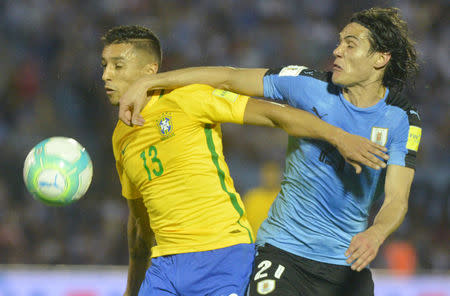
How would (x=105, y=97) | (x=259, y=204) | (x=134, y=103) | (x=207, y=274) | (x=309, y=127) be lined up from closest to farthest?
(x=309, y=127) < (x=207, y=274) < (x=134, y=103) < (x=259, y=204) < (x=105, y=97)

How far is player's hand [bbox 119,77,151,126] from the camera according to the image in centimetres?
365

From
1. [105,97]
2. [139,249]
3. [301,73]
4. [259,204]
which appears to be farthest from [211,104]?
[105,97]

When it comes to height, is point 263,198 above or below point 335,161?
below

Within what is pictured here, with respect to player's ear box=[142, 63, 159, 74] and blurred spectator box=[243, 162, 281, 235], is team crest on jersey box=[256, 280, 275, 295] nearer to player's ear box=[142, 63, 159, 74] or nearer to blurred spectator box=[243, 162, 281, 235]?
player's ear box=[142, 63, 159, 74]

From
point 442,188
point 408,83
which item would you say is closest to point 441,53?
point 442,188

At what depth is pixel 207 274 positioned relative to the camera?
140 inches

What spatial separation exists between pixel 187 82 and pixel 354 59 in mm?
1009

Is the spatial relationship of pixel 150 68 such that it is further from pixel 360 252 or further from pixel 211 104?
pixel 360 252

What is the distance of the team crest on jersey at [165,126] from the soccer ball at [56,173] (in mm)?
550

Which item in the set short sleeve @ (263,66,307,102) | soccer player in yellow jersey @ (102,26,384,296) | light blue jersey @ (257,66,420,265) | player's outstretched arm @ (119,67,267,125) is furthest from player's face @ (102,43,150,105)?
light blue jersey @ (257,66,420,265)

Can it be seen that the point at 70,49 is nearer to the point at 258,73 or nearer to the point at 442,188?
the point at 442,188

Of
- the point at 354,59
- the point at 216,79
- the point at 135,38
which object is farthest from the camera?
the point at 135,38

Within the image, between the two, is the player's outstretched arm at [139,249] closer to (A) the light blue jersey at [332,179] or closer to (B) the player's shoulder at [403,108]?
(A) the light blue jersey at [332,179]

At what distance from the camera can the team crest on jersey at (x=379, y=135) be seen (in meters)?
3.68
